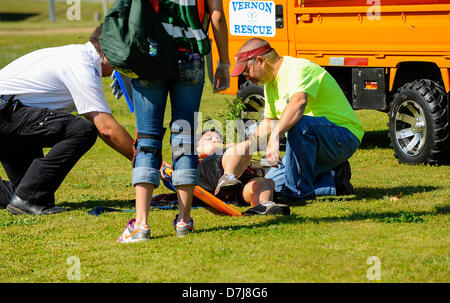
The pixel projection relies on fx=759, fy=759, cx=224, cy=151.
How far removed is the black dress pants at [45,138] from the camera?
607 cm

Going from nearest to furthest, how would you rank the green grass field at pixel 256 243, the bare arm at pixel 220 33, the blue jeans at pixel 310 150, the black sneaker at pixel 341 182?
the green grass field at pixel 256 243 < the bare arm at pixel 220 33 < the blue jeans at pixel 310 150 < the black sneaker at pixel 341 182

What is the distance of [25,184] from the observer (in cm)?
611

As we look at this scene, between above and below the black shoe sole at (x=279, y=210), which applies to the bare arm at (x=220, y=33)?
above

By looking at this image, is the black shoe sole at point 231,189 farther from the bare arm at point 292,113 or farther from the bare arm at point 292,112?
the bare arm at point 292,112

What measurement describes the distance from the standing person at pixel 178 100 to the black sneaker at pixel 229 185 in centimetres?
91

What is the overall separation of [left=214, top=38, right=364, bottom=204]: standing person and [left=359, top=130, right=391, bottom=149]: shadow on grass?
11.2 feet

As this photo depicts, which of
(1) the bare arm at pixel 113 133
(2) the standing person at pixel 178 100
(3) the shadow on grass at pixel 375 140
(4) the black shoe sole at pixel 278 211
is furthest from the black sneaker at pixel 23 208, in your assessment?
(3) the shadow on grass at pixel 375 140

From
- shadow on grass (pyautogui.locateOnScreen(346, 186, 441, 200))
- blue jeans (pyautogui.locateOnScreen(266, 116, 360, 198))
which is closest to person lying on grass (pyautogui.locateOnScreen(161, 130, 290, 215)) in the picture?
blue jeans (pyautogui.locateOnScreen(266, 116, 360, 198))

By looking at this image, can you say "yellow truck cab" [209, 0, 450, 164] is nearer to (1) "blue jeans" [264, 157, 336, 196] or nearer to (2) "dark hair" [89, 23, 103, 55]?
(1) "blue jeans" [264, 157, 336, 196]

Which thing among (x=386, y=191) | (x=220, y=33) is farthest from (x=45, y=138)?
(x=386, y=191)

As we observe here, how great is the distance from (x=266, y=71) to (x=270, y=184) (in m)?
0.89

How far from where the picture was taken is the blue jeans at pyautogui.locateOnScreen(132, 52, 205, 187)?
473 centimetres

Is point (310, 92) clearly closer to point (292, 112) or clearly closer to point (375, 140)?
point (292, 112)
